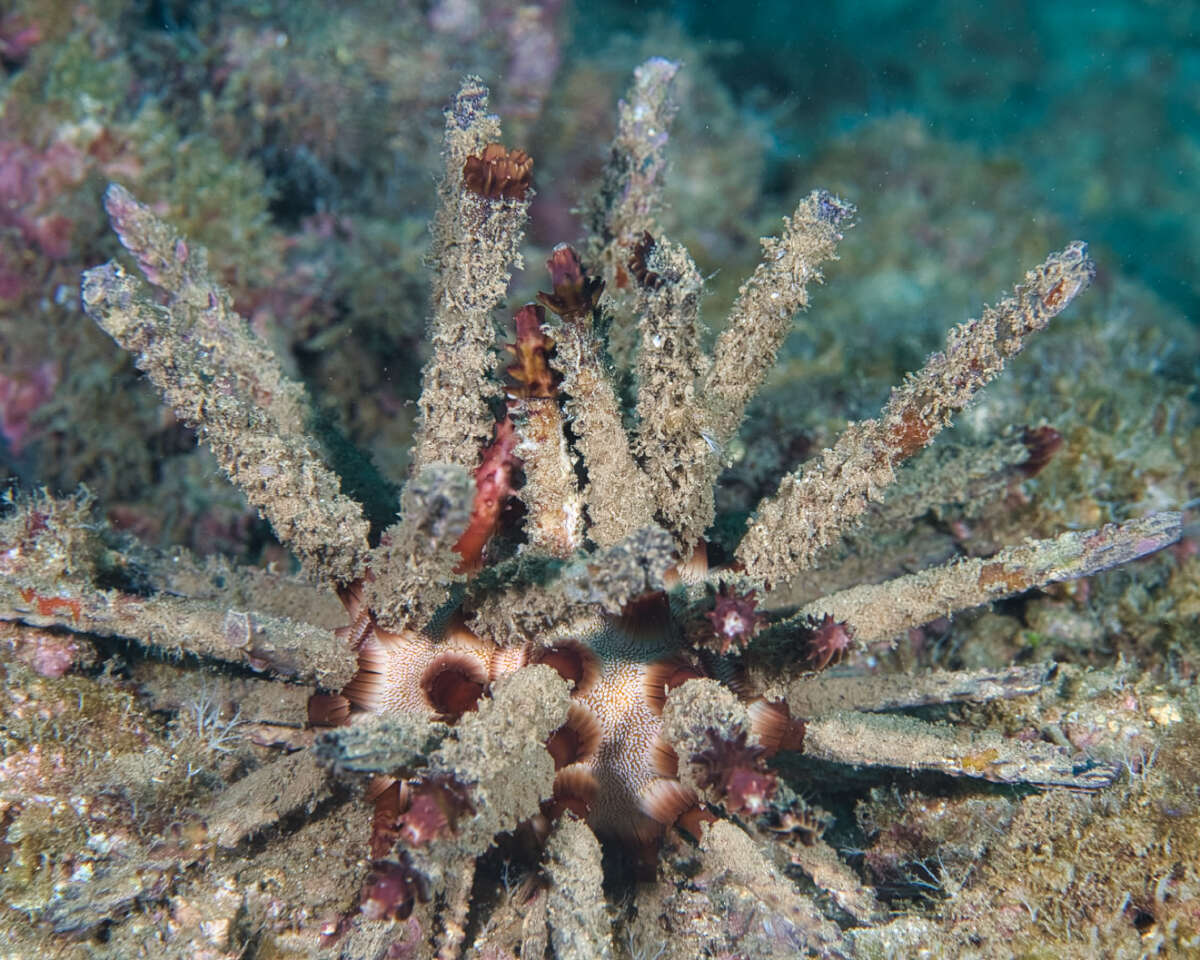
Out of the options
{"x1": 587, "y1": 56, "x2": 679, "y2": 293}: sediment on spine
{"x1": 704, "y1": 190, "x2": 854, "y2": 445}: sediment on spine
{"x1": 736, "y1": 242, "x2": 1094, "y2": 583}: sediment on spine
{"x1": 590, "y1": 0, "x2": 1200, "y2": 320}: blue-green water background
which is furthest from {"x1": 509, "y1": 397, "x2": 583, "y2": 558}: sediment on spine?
{"x1": 590, "y1": 0, "x2": 1200, "y2": 320}: blue-green water background

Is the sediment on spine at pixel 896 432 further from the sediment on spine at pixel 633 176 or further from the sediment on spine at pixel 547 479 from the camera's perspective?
the sediment on spine at pixel 633 176

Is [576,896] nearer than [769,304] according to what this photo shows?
Yes

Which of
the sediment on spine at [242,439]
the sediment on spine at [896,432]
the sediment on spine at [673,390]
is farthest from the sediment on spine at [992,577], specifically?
the sediment on spine at [242,439]

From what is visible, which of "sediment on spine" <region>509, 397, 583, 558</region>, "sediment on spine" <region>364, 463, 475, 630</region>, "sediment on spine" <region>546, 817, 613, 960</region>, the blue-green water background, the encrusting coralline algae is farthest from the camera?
the blue-green water background

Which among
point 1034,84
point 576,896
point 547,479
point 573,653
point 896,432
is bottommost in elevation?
point 576,896

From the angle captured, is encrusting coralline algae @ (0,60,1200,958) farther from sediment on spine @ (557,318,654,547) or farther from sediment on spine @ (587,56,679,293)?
sediment on spine @ (587,56,679,293)

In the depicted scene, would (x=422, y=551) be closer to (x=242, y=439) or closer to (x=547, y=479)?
(x=547, y=479)

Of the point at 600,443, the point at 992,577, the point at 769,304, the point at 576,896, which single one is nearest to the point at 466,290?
the point at 600,443

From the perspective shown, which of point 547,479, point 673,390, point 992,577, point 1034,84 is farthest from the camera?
point 1034,84
